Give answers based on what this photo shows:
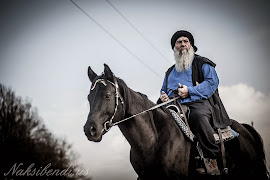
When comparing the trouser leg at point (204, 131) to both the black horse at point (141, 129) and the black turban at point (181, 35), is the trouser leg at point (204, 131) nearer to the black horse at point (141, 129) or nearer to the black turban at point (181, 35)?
the black horse at point (141, 129)

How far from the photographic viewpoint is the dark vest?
5073mm

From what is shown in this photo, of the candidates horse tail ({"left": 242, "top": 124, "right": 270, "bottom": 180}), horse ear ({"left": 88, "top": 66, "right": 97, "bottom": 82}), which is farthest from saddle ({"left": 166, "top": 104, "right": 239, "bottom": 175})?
horse ear ({"left": 88, "top": 66, "right": 97, "bottom": 82})

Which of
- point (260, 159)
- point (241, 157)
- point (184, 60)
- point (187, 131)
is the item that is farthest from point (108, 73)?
point (260, 159)

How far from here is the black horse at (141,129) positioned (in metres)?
3.88

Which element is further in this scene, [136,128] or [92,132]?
[136,128]

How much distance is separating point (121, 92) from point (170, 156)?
126 cm

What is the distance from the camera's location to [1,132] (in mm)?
20094

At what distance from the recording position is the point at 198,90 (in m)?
4.91

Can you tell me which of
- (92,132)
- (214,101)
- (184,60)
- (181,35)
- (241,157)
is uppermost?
(181,35)

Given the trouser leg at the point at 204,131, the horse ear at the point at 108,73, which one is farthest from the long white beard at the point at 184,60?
the horse ear at the point at 108,73

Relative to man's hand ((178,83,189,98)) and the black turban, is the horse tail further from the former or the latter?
the black turban

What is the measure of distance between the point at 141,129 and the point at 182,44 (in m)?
2.22

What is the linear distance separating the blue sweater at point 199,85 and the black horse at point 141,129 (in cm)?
70

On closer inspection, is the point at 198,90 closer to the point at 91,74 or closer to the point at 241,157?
the point at 241,157
